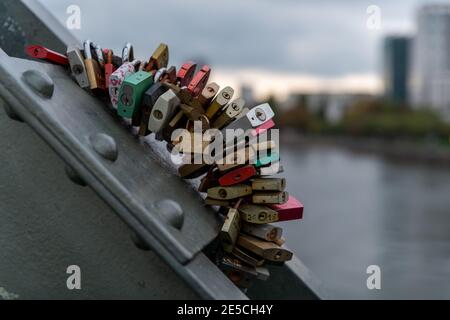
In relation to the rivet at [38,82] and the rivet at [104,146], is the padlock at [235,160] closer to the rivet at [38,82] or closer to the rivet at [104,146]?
the rivet at [104,146]

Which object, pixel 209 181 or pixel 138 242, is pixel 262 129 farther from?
pixel 138 242

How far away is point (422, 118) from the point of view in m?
66.6

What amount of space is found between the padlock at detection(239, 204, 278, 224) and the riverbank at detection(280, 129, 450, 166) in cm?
5058

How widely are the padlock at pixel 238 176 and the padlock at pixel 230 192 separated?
0.7 inches

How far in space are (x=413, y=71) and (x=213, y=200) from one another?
108762 mm

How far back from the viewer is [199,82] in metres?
2.02

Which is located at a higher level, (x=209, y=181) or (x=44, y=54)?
(x=44, y=54)

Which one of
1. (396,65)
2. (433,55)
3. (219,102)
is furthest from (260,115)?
(396,65)

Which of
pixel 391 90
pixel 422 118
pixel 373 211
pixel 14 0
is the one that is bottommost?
pixel 373 211

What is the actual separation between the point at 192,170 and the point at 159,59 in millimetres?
394

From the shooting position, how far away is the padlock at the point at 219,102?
6.59ft

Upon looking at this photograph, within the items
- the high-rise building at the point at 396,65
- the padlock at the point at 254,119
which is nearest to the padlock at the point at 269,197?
the padlock at the point at 254,119

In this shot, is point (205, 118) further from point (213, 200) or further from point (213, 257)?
point (213, 257)

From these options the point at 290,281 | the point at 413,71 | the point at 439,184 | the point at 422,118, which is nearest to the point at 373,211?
the point at 439,184
